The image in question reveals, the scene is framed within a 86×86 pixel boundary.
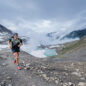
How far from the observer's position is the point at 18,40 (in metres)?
10.8

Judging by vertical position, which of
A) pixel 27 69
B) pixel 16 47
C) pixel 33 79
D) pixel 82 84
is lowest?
pixel 82 84

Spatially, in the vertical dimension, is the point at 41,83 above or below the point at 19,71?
below

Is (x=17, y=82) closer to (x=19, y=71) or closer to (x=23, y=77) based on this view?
(x=23, y=77)

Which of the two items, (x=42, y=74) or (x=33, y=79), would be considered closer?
(x=33, y=79)

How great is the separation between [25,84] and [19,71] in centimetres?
231

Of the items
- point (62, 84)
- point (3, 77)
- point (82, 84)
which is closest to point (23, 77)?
point (3, 77)

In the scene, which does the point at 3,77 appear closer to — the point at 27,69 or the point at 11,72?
the point at 11,72

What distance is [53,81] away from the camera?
923cm

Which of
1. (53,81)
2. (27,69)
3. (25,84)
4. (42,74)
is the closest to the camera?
(25,84)

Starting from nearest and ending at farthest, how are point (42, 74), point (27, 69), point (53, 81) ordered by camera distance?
point (53, 81) → point (42, 74) → point (27, 69)

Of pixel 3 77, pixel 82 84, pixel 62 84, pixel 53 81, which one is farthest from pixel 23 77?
pixel 82 84

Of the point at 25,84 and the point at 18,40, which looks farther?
the point at 18,40

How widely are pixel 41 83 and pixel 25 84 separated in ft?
3.90

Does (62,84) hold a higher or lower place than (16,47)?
lower
